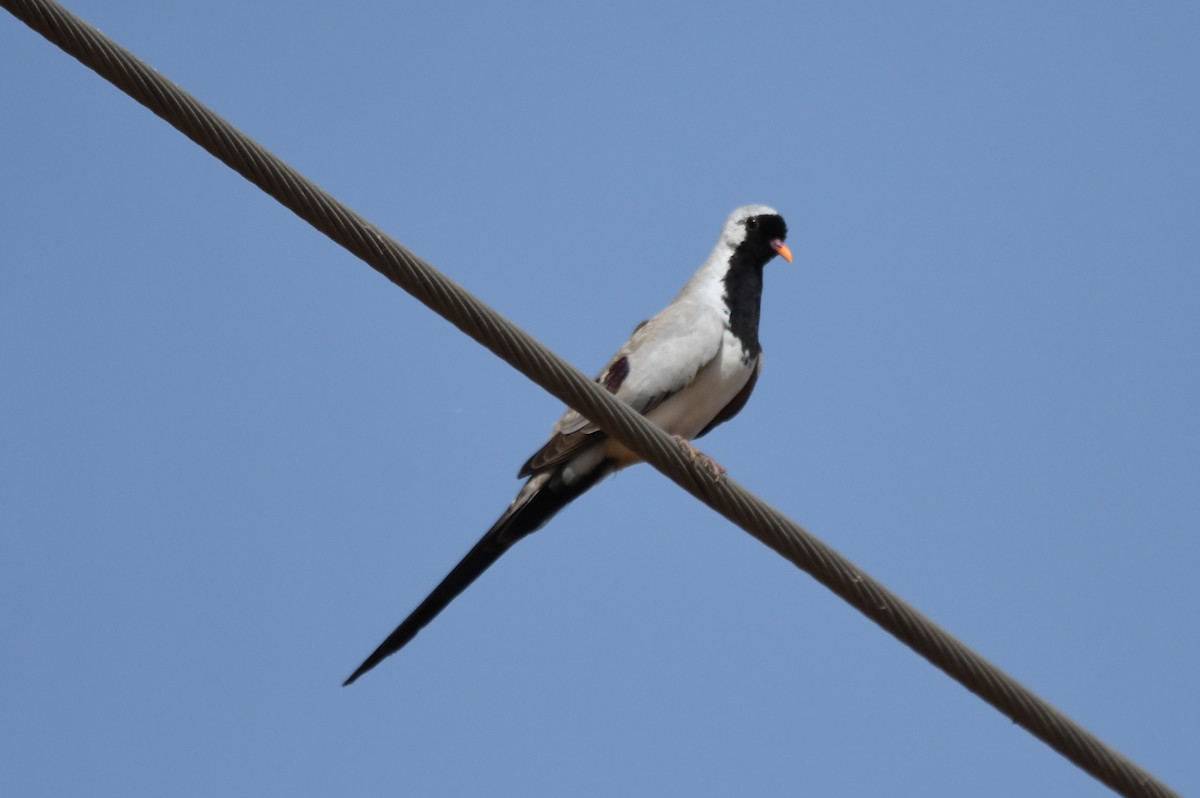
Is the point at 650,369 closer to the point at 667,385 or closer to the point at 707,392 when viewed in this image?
the point at 667,385

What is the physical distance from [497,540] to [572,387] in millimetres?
1746

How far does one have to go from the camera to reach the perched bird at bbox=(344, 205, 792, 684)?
5145mm

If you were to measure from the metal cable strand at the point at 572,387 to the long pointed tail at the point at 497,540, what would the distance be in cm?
117

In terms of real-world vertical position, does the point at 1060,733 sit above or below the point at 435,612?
above

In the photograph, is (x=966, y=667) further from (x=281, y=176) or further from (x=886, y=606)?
(x=281, y=176)

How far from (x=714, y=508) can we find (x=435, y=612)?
1243mm

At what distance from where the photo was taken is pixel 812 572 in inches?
138

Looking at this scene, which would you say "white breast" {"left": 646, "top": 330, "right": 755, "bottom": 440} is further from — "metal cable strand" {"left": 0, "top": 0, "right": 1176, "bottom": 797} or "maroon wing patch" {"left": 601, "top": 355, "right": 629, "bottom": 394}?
"metal cable strand" {"left": 0, "top": 0, "right": 1176, "bottom": 797}

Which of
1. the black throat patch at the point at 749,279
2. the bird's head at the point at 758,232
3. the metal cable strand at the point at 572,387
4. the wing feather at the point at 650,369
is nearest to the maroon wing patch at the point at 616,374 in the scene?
the wing feather at the point at 650,369

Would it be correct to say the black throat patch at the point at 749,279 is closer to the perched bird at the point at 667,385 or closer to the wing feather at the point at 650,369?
the perched bird at the point at 667,385

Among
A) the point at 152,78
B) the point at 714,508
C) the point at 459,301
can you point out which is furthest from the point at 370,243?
the point at 714,508

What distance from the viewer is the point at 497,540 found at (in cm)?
502

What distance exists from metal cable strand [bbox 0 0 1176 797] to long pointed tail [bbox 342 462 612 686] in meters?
1.17

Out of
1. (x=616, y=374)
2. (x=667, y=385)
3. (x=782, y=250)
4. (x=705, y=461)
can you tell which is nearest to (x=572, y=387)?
(x=705, y=461)
